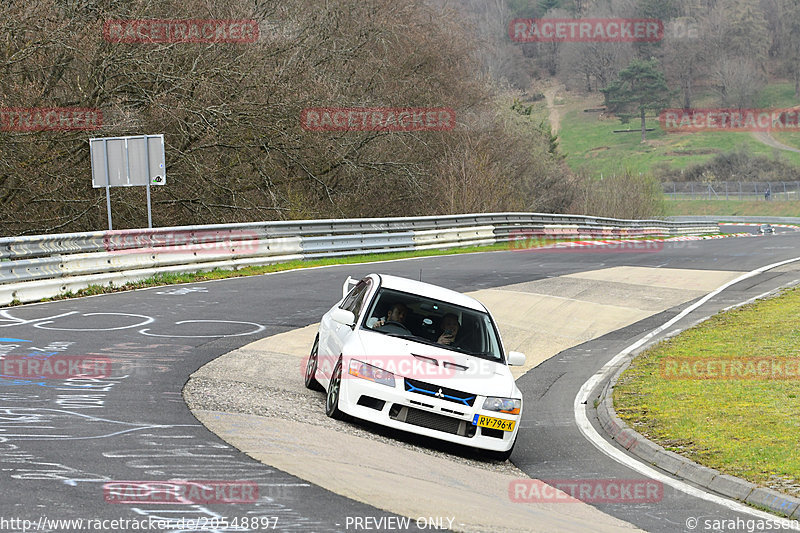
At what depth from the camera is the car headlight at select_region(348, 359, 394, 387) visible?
353 inches

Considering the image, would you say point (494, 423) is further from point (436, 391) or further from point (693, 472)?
point (693, 472)

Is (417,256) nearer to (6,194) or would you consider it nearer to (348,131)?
(348,131)

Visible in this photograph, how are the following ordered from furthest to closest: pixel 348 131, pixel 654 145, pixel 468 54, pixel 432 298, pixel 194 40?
1. pixel 654 145
2. pixel 468 54
3. pixel 348 131
4. pixel 194 40
5. pixel 432 298

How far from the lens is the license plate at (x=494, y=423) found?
29.4 ft

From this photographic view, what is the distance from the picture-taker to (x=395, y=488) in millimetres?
7203

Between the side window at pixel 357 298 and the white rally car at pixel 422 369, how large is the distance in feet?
0.13

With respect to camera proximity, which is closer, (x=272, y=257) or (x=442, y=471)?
(x=442, y=471)

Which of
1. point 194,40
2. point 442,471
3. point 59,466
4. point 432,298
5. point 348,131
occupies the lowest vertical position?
point 442,471

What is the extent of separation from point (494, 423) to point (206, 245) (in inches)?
548

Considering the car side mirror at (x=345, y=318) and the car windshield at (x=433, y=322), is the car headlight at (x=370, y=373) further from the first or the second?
the car windshield at (x=433, y=322)

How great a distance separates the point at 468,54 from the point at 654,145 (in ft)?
371

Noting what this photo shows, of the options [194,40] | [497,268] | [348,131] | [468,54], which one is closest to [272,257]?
[497,268]

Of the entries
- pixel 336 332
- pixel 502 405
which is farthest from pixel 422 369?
pixel 336 332

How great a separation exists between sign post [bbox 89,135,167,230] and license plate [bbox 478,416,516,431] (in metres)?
13.6
